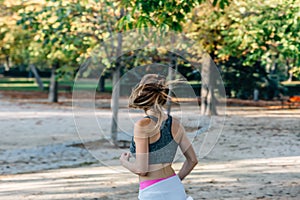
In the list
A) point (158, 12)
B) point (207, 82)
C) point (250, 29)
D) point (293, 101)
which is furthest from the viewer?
point (293, 101)

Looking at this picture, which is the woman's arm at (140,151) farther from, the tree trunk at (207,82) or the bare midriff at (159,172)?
the tree trunk at (207,82)

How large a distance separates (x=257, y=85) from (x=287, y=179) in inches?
1184

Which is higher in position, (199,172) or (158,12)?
(158,12)

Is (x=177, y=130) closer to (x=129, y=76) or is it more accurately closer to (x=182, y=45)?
(x=129, y=76)

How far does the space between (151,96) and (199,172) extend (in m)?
7.37

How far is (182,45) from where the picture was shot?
22.4 ft

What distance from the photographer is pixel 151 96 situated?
3.63 metres

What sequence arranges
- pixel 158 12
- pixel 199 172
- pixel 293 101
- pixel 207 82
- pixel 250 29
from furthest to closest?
pixel 293 101, pixel 250 29, pixel 207 82, pixel 199 172, pixel 158 12

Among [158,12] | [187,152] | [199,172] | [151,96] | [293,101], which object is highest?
[158,12]

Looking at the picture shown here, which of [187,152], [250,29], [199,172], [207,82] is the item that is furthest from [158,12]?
[250,29]

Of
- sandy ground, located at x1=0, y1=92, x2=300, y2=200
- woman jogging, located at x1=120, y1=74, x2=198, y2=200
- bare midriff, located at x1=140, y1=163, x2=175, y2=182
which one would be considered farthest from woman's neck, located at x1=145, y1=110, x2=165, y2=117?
sandy ground, located at x1=0, y1=92, x2=300, y2=200

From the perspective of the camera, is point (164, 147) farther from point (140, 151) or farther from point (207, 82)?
point (207, 82)

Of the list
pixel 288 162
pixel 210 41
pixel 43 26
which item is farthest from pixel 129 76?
pixel 210 41

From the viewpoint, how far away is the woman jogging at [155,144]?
11.9 ft
